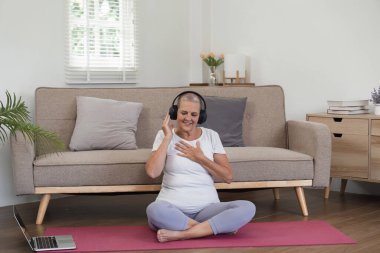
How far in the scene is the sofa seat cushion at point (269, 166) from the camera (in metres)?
4.21

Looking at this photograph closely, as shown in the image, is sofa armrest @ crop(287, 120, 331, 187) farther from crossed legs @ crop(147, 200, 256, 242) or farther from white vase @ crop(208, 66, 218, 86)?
white vase @ crop(208, 66, 218, 86)

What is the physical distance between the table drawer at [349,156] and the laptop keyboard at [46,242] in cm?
235

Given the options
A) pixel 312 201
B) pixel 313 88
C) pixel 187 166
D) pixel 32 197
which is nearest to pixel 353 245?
pixel 187 166

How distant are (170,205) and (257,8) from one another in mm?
2755

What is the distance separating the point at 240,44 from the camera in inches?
235

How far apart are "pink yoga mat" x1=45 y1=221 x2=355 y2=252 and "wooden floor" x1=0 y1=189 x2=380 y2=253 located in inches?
3.5

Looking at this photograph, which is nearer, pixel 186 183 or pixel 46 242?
pixel 46 242

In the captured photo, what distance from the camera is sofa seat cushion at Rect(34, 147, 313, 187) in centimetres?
407

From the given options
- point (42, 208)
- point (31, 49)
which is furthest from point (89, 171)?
point (31, 49)

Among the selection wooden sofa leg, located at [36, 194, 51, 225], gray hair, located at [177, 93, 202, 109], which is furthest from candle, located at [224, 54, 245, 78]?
wooden sofa leg, located at [36, 194, 51, 225]

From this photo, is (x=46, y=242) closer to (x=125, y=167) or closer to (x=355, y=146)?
(x=125, y=167)

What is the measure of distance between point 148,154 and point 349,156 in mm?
1601

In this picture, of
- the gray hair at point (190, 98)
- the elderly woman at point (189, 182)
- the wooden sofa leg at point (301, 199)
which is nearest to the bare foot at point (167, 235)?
the elderly woman at point (189, 182)

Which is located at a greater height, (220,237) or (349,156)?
(349,156)
